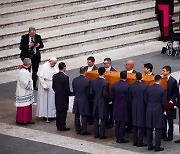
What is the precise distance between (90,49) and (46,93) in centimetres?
666

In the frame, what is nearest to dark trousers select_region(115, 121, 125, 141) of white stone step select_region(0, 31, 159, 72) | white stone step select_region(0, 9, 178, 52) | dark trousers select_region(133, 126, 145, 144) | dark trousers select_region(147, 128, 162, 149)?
dark trousers select_region(133, 126, 145, 144)

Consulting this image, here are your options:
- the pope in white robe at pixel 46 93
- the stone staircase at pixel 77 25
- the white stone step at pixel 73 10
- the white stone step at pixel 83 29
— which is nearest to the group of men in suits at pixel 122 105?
the pope in white robe at pixel 46 93

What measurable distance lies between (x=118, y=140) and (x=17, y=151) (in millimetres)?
2134

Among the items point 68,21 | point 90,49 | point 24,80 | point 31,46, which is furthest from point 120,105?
point 68,21

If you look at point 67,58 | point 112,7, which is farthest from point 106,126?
point 112,7

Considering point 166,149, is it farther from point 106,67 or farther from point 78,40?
point 78,40

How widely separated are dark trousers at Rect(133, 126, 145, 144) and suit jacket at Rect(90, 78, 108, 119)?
29.7 inches

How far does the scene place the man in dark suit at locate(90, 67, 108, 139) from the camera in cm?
1875

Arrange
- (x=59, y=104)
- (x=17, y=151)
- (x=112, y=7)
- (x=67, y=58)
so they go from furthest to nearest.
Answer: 1. (x=112, y=7)
2. (x=67, y=58)
3. (x=59, y=104)
4. (x=17, y=151)

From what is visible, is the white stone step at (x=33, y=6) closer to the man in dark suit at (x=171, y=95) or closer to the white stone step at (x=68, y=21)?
the white stone step at (x=68, y=21)

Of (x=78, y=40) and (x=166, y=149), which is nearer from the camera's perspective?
(x=166, y=149)

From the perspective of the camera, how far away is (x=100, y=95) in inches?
740

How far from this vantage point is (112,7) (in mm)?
29281

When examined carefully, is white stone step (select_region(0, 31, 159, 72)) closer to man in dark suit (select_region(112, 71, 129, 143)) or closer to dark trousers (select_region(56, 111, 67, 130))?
dark trousers (select_region(56, 111, 67, 130))
